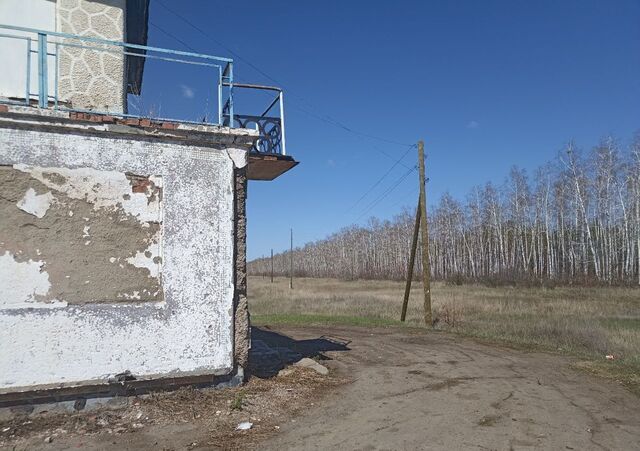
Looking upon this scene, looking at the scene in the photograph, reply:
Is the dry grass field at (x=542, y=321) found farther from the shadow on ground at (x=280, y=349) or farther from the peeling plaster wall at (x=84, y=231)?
the peeling plaster wall at (x=84, y=231)

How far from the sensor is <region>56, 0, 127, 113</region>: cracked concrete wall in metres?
8.04

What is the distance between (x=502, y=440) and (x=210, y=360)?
374 cm

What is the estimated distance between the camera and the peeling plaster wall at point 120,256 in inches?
217

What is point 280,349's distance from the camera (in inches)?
411

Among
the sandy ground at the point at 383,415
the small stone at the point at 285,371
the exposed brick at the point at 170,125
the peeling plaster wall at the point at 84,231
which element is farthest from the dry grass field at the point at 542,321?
the exposed brick at the point at 170,125

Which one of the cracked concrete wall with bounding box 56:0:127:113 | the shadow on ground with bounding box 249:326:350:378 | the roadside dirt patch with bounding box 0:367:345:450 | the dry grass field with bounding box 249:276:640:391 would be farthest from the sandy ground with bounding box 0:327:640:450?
the cracked concrete wall with bounding box 56:0:127:113

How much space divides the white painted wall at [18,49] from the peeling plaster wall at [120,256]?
8.85ft

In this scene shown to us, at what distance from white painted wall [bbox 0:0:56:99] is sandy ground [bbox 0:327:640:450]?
17.4ft

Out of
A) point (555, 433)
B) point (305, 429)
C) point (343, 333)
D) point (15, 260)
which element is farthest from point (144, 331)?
point (343, 333)

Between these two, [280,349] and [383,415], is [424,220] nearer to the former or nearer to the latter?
[280,349]

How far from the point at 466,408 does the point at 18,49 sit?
8807mm

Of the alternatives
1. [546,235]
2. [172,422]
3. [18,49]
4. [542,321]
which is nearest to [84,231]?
[172,422]

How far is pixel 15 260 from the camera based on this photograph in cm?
549

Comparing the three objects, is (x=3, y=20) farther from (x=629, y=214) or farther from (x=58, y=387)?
(x=629, y=214)
